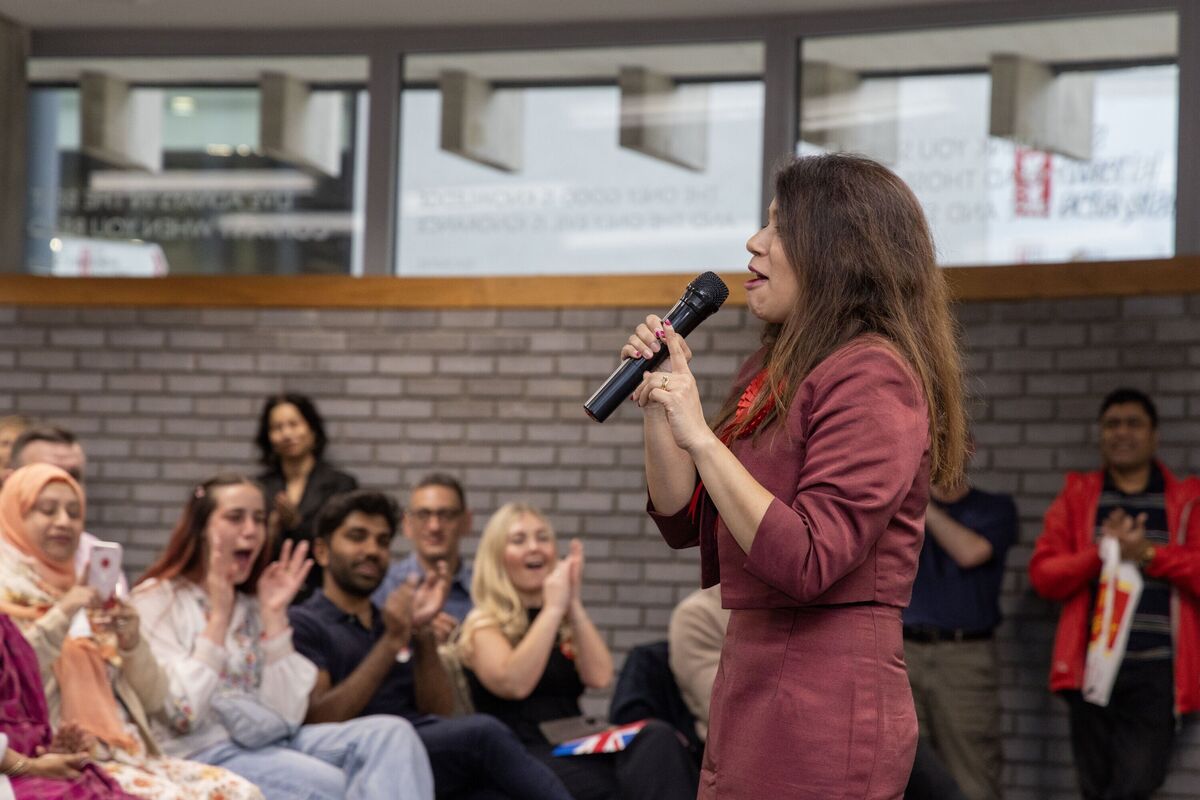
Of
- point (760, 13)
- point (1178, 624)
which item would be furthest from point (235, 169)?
point (1178, 624)

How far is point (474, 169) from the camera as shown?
6.84m

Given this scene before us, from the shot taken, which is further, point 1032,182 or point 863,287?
point 1032,182

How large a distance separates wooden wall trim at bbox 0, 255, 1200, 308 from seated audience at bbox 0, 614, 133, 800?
129 inches

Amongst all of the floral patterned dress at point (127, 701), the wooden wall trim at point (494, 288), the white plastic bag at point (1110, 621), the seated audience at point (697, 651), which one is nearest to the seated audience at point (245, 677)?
the floral patterned dress at point (127, 701)

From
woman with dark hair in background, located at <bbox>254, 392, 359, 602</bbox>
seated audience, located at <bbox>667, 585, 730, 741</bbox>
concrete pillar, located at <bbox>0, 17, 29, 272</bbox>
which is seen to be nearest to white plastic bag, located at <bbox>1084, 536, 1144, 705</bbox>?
seated audience, located at <bbox>667, 585, 730, 741</bbox>

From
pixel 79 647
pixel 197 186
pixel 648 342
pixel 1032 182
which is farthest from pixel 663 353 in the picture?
pixel 197 186

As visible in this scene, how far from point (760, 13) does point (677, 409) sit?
501 cm

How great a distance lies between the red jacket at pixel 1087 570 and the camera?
18.2ft

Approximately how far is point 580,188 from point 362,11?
1.24 m

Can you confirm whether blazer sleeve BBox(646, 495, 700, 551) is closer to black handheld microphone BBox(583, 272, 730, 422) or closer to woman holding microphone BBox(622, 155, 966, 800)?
woman holding microphone BBox(622, 155, 966, 800)

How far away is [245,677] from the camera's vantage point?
14.5ft

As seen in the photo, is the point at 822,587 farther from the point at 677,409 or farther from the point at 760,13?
the point at 760,13

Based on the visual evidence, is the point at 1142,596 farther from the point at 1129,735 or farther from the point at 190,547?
the point at 190,547

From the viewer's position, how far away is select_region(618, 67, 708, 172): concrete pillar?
6660 millimetres
